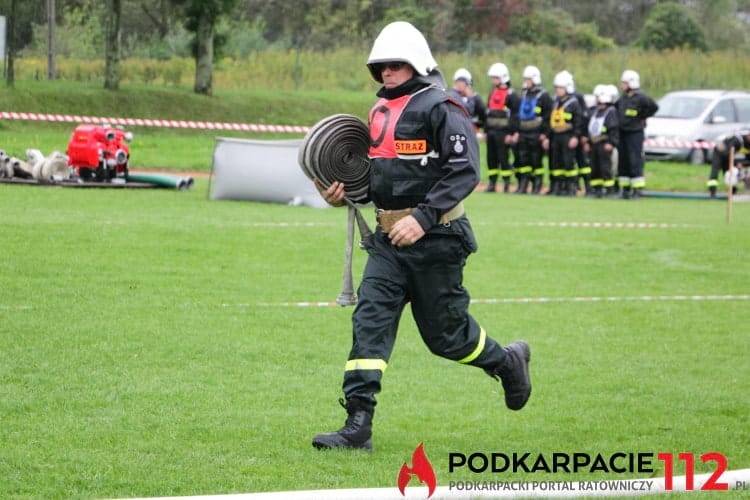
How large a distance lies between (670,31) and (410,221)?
163 feet

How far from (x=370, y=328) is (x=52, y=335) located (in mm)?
3391

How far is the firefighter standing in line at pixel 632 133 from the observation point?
23.0 meters

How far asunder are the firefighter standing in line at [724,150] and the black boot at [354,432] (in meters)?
18.0

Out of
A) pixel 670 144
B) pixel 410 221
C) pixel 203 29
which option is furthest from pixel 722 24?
pixel 410 221

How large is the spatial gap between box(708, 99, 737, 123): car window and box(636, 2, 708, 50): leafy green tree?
21.8 meters

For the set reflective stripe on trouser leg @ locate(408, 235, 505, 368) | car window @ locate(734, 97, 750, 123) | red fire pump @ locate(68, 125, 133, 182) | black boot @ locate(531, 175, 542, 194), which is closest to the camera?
reflective stripe on trouser leg @ locate(408, 235, 505, 368)

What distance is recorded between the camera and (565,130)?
76.4 ft

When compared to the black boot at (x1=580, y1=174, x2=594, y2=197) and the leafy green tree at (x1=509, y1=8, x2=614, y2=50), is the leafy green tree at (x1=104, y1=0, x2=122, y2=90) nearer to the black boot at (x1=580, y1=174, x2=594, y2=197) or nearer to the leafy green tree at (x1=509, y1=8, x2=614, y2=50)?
the black boot at (x1=580, y1=174, x2=594, y2=197)

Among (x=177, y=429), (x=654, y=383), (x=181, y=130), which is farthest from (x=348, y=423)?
Answer: (x=181, y=130)

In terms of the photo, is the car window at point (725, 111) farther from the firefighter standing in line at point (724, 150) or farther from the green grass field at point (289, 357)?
the green grass field at point (289, 357)

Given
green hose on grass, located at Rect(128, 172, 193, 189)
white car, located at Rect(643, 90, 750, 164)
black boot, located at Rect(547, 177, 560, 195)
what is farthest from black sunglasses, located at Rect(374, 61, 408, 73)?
white car, located at Rect(643, 90, 750, 164)

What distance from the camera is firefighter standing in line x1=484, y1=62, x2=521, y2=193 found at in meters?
23.9

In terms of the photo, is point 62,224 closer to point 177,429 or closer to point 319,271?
point 319,271

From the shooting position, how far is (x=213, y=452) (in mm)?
5906
